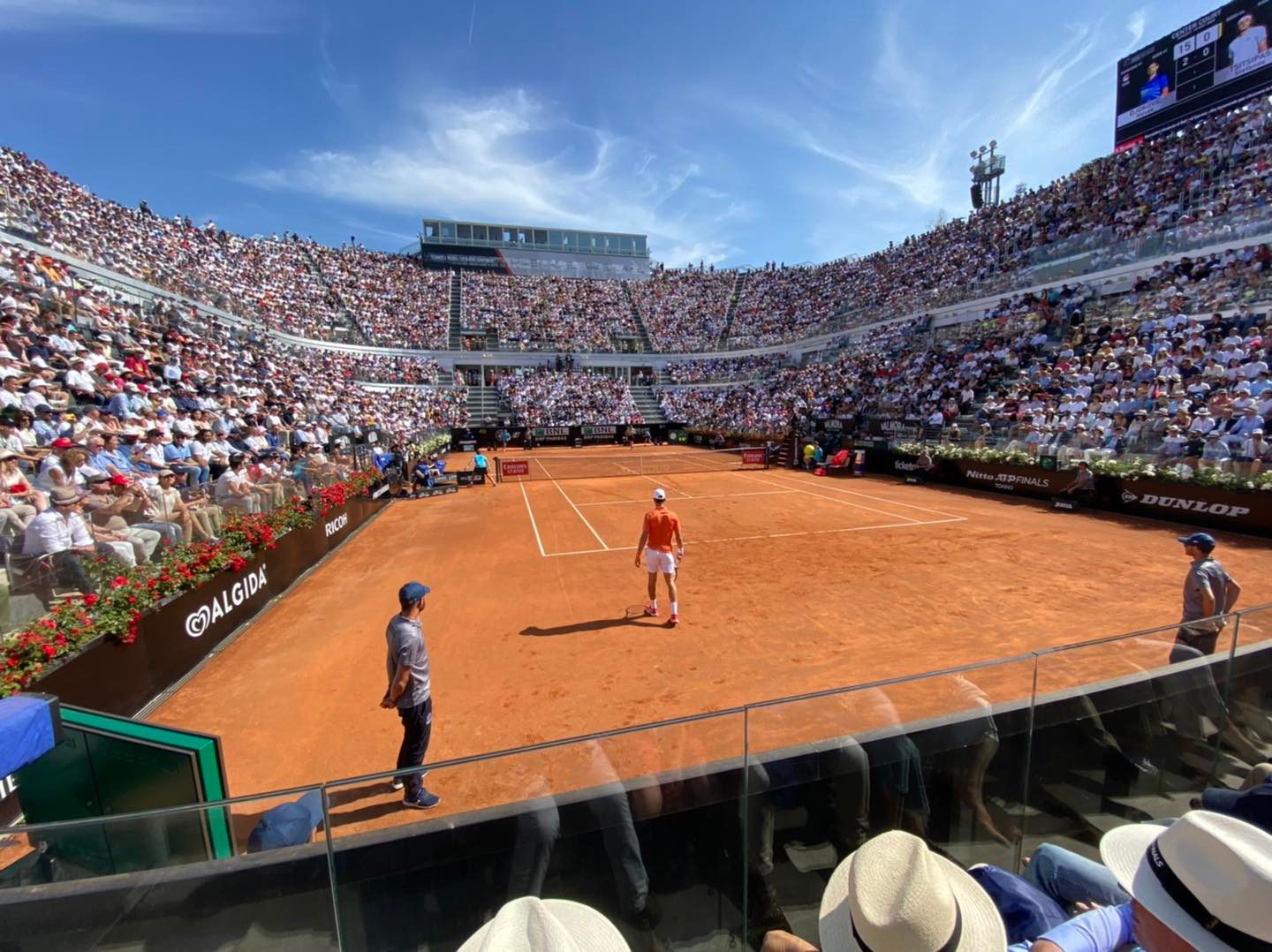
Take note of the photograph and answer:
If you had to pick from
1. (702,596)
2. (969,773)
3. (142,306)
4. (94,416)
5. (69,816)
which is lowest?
(702,596)

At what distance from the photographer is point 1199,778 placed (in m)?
4.17

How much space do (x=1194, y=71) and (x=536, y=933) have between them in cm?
4712

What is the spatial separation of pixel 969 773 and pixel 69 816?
623 centimetres

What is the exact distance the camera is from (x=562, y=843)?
2.94m

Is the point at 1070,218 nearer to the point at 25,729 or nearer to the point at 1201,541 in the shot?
the point at 1201,541

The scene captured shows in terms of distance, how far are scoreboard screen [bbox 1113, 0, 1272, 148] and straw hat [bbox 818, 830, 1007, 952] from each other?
4246cm

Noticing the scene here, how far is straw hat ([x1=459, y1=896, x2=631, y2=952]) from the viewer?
5.37 ft

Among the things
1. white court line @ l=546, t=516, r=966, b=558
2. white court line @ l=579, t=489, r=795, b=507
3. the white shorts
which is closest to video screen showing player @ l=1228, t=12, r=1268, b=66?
white court line @ l=546, t=516, r=966, b=558

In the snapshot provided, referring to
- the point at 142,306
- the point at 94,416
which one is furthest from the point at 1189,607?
the point at 142,306

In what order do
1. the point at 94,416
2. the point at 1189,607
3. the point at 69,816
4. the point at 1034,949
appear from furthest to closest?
1. the point at 94,416
2. the point at 1189,607
3. the point at 69,816
4. the point at 1034,949

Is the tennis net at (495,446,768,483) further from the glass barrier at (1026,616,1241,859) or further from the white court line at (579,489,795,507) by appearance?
the glass barrier at (1026,616,1241,859)

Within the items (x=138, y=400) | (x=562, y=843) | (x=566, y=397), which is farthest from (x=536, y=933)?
(x=566, y=397)

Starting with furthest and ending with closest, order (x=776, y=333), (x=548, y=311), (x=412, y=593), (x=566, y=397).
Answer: (x=548, y=311) → (x=776, y=333) → (x=566, y=397) → (x=412, y=593)

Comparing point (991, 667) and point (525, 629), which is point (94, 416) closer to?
point (525, 629)
